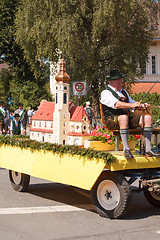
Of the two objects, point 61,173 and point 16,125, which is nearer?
point 61,173

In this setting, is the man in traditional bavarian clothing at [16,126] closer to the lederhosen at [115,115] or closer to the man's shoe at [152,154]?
the lederhosen at [115,115]

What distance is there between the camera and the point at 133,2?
2289cm

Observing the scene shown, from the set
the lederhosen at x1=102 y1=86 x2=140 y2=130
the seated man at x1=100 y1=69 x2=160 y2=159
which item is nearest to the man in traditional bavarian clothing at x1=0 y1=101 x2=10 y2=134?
the seated man at x1=100 y1=69 x2=160 y2=159

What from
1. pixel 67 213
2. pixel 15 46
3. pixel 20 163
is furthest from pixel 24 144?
pixel 15 46

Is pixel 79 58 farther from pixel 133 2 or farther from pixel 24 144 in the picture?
pixel 24 144

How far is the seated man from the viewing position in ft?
19.5

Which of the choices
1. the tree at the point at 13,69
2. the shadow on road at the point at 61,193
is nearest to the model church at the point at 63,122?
the shadow on road at the point at 61,193

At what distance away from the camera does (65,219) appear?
5785 mm

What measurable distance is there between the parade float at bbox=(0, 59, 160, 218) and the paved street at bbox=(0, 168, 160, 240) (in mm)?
275

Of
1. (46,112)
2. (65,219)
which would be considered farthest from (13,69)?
(65,219)

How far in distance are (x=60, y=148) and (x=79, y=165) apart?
0.49m

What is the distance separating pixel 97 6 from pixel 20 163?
17.4 metres

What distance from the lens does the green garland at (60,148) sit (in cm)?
553

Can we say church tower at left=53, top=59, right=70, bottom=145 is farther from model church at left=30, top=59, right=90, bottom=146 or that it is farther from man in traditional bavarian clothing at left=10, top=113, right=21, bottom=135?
man in traditional bavarian clothing at left=10, top=113, right=21, bottom=135
